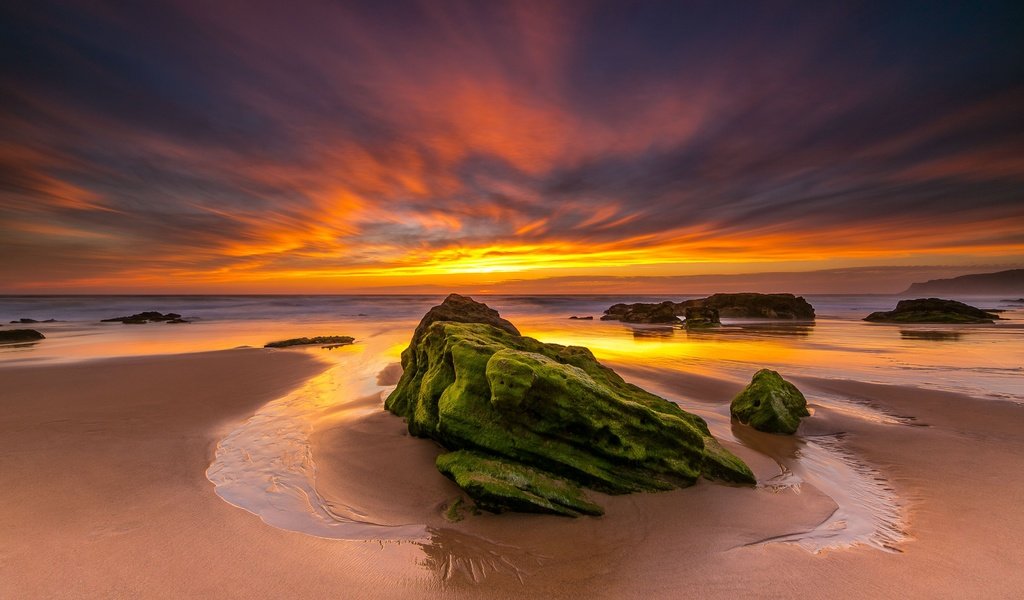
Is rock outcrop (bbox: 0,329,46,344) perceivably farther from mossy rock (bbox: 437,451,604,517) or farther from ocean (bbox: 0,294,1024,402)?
mossy rock (bbox: 437,451,604,517)

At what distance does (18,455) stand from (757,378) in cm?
1280

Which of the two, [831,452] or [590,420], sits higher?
[590,420]

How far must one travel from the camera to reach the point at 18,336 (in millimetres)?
A: 21484

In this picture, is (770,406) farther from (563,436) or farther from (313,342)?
(313,342)

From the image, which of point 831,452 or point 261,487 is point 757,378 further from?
point 261,487

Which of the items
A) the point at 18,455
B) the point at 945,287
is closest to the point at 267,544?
the point at 18,455

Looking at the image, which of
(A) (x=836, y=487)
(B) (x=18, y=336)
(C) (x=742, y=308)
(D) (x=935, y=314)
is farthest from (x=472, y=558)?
(C) (x=742, y=308)

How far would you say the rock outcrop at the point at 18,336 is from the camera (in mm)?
20766

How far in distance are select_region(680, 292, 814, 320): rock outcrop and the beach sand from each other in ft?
112

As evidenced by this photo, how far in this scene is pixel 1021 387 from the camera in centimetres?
1050

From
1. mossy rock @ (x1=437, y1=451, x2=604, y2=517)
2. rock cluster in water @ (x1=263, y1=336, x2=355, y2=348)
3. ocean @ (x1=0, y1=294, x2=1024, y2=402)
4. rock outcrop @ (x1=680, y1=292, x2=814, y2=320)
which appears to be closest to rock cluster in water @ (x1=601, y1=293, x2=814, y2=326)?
rock outcrop @ (x1=680, y1=292, x2=814, y2=320)

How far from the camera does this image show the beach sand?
3566 millimetres

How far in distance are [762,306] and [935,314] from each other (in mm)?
11492

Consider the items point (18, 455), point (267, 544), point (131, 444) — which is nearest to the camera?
point (267, 544)
